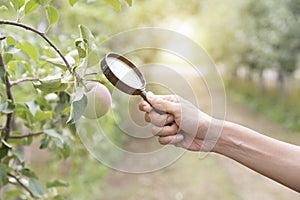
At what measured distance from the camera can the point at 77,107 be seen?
0.57 metres

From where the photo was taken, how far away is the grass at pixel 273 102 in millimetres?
6107

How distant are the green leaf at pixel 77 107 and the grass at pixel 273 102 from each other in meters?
5.30

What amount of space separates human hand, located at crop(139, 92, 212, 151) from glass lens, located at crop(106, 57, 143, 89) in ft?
0.10

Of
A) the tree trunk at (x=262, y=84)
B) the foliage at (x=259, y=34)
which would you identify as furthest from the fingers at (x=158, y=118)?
the tree trunk at (x=262, y=84)

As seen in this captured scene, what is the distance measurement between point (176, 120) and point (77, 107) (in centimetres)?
21

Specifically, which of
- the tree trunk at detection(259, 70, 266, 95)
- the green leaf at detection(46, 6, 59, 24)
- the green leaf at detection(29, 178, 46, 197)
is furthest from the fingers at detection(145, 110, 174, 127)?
the tree trunk at detection(259, 70, 266, 95)

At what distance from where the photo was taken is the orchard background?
693mm

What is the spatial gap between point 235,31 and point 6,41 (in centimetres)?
798

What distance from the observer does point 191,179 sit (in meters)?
3.88

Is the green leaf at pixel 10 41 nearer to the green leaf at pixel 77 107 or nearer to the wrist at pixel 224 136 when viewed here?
the green leaf at pixel 77 107

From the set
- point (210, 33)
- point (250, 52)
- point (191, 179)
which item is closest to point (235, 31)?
point (250, 52)

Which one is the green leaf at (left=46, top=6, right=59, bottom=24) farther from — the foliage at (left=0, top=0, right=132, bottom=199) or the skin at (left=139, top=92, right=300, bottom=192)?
the skin at (left=139, top=92, right=300, bottom=192)

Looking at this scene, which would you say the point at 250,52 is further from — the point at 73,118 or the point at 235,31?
the point at 73,118

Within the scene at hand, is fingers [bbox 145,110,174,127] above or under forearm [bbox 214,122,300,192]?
above
